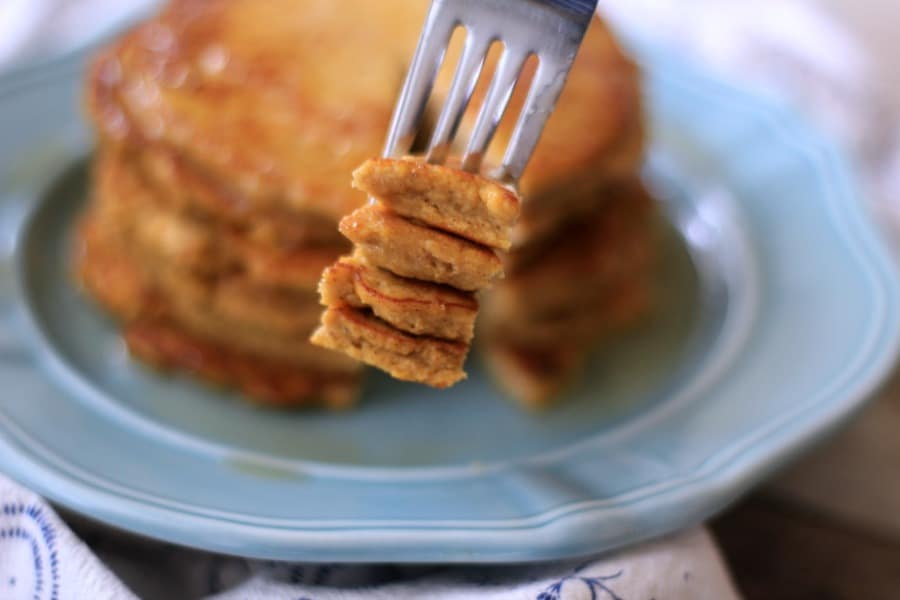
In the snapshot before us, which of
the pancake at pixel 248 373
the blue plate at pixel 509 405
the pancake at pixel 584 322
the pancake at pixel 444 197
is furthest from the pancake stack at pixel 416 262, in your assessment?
the pancake at pixel 584 322

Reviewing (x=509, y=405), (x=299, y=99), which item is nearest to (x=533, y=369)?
(x=509, y=405)

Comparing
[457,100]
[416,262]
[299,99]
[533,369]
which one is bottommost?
[533,369]

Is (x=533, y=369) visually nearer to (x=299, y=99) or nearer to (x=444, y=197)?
(x=299, y=99)

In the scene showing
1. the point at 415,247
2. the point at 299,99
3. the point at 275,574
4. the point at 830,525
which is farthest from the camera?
the point at 299,99

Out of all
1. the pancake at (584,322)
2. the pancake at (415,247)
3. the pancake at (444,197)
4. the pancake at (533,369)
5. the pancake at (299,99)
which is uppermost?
the pancake at (444,197)

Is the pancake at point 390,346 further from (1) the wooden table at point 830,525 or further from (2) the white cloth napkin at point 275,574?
(1) the wooden table at point 830,525

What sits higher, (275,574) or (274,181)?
(274,181)

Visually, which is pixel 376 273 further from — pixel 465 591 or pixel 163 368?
pixel 163 368
